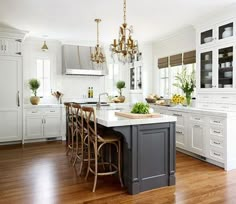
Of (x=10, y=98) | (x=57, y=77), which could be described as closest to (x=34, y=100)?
(x=10, y=98)

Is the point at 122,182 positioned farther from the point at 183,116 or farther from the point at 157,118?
the point at 183,116

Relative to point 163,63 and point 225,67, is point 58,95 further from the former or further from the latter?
point 225,67

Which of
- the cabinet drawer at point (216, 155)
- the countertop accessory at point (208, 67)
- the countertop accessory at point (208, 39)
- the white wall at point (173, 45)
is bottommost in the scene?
the cabinet drawer at point (216, 155)

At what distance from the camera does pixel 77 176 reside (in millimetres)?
3432

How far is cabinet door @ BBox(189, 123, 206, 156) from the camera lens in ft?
13.5

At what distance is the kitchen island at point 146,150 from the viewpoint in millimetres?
2818

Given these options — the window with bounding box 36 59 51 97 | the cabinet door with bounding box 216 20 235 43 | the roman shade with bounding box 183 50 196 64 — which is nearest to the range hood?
the window with bounding box 36 59 51 97

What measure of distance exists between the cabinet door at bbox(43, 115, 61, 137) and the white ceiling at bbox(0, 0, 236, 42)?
2.10 m

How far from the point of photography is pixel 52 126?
19.2 ft

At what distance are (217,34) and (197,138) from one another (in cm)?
194

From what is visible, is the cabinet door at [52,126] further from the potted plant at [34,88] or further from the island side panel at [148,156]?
the island side panel at [148,156]

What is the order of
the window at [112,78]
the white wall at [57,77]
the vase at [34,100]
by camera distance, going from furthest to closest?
the window at [112,78] < the white wall at [57,77] < the vase at [34,100]

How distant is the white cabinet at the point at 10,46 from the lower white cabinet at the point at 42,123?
1.38 metres

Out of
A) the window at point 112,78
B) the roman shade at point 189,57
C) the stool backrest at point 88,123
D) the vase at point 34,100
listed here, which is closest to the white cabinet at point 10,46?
the vase at point 34,100
